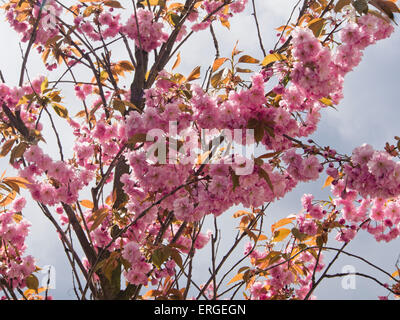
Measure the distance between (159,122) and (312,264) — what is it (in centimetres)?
219

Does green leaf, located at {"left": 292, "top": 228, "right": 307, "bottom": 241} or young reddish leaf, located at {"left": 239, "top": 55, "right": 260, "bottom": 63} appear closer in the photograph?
young reddish leaf, located at {"left": 239, "top": 55, "right": 260, "bottom": 63}

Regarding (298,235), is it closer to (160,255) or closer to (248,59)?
(160,255)

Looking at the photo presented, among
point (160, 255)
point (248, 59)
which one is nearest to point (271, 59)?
point (248, 59)

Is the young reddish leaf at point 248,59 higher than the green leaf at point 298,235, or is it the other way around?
the young reddish leaf at point 248,59

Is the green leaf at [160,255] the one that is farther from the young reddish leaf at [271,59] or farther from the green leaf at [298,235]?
the young reddish leaf at [271,59]

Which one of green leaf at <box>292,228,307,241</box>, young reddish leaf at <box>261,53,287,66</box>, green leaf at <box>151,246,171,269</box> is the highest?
young reddish leaf at <box>261,53,287,66</box>

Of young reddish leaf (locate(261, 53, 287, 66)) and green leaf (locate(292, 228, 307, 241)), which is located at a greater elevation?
young reddish leaf (locate(261, 53, 287, 66))

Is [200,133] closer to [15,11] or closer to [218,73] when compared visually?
[218,73]

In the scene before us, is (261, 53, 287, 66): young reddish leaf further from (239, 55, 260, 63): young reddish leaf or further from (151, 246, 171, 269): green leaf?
(151, 246, 171, 269): green leaf

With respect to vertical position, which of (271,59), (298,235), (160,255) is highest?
(271,59)

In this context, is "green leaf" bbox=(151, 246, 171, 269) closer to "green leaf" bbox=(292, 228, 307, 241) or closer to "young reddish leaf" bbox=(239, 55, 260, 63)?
"green leaf" bbox=(292, 228, 307, 241)

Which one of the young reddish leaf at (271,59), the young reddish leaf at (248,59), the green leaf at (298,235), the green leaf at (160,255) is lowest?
the green leaf at (160,255)

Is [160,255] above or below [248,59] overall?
below
